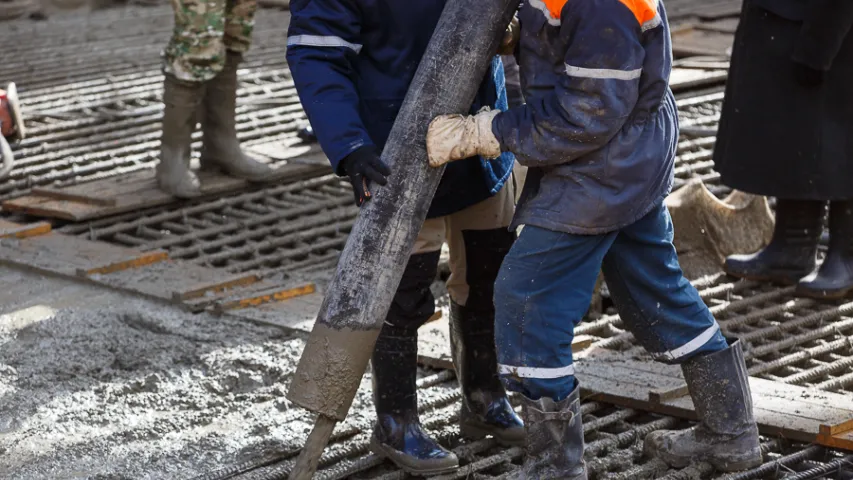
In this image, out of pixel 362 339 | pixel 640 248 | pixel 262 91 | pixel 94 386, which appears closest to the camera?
pixel 362 339

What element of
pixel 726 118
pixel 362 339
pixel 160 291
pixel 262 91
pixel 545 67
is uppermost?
pixel 545 67

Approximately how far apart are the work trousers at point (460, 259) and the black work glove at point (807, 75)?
1609mm

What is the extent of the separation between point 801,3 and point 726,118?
56 centimetres

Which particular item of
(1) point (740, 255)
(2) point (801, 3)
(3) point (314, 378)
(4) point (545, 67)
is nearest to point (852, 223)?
(1) point (740, 255)

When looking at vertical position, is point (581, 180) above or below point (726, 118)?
above

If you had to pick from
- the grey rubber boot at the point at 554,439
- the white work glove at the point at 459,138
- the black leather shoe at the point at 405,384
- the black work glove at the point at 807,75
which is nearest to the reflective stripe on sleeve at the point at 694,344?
the grey rubber boot at the point at 554,439

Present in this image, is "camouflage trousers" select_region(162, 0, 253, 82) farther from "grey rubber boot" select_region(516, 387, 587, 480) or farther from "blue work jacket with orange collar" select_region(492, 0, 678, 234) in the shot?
"grey rubber boot" select_region(516, 387, 587, 480)

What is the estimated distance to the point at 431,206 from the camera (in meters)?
3.39

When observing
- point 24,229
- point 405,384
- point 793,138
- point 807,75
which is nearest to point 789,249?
point 793,138

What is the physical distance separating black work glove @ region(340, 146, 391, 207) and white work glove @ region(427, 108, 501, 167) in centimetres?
12

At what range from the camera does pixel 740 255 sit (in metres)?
5.18

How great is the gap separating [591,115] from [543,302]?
46 cm

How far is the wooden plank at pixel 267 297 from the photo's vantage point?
4.68 m

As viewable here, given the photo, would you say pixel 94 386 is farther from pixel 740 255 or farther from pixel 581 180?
pixel 740 255
